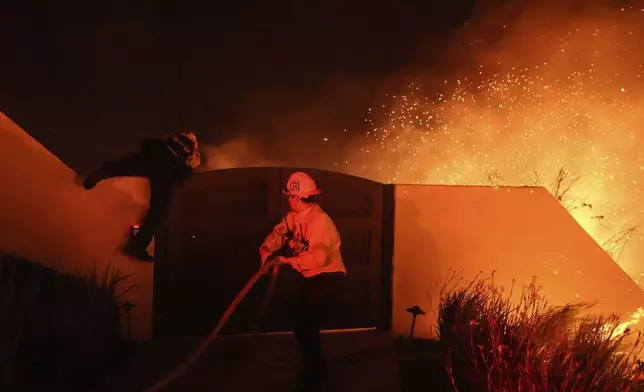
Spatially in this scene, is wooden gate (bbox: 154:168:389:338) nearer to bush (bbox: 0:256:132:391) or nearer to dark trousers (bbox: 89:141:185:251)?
dark trousers (bbox: 89:141:185:251)

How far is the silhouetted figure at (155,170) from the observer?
19.9 feet

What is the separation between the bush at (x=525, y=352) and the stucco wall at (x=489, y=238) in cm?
69

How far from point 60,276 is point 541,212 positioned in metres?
5.16

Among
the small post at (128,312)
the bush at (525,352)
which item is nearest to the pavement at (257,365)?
the small post at (128,312)

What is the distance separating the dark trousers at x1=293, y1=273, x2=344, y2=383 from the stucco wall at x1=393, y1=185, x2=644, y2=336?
88.7 inches

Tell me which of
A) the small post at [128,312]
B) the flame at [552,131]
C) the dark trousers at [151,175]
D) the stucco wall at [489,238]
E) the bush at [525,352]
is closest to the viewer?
the bush at [525,352]

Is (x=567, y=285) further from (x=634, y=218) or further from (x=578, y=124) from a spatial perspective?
(x=578, y=124)

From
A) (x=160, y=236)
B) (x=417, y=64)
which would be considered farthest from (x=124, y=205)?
Result: (x=417, y=64)

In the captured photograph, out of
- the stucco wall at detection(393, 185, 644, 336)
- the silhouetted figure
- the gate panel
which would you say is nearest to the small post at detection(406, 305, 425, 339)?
the stucco wall at detection(393, 185, 644, 336)

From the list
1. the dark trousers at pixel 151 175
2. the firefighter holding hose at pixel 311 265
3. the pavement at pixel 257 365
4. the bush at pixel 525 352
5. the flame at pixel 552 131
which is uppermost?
the flame at pixel 552 131

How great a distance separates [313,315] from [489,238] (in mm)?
2951

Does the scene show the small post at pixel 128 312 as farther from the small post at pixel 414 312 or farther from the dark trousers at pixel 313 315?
the small post at pixel 414 312

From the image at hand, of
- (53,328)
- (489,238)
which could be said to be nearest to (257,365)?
(53,328)

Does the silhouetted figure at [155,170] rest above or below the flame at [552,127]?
below
